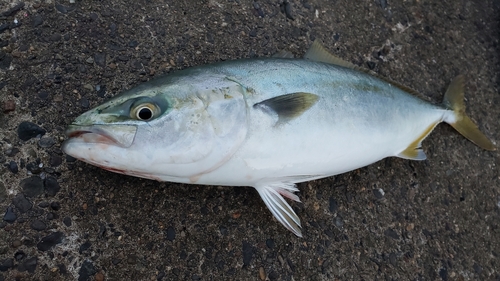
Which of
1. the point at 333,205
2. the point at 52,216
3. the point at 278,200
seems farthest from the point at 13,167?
the point at 333,205

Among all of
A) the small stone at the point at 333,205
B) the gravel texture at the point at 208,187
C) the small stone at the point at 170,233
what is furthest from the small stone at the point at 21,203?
the small stone at the point at 333,205

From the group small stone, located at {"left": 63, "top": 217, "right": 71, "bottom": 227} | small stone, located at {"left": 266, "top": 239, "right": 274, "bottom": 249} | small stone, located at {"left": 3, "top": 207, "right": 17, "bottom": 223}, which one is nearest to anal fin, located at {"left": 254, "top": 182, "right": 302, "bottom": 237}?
small stone, located at {"left": 266, "top": 239, "right": 274, "bottom": 249}

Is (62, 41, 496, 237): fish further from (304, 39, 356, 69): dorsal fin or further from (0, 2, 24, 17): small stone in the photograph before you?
(0, 2, 24, 17): small stone

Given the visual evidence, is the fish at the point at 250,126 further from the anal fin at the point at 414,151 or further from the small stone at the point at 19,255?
the small stone at the point at 19,255

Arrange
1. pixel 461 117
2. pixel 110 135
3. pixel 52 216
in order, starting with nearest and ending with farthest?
pixel 110 135
pixel 52 216
pixel 461 117

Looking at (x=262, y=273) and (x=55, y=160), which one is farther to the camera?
(x=262, y=273)

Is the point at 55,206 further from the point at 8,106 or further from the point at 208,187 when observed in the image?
the point at 208,187
